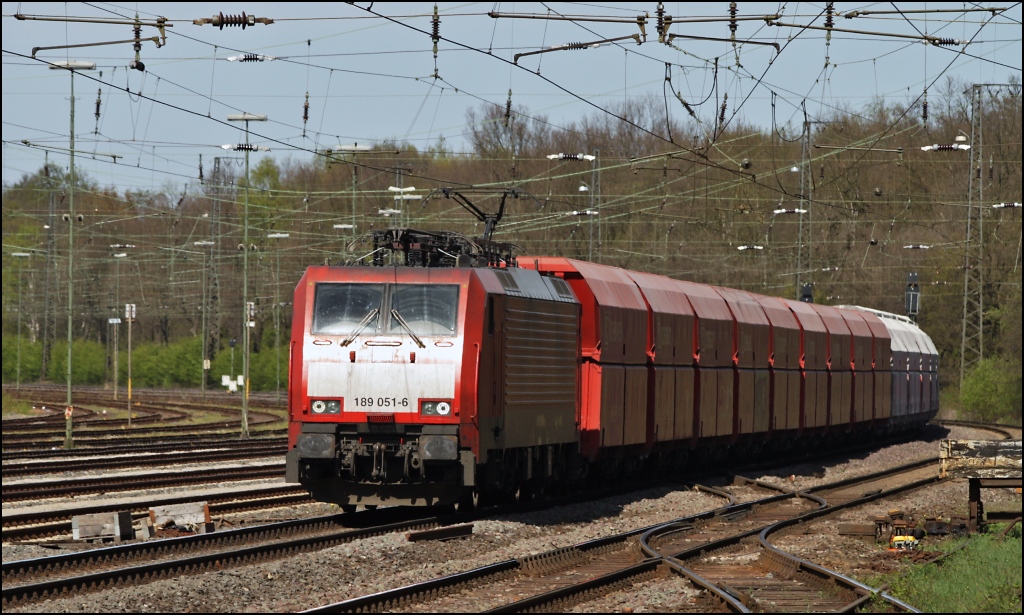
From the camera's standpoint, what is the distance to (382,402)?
1720cm

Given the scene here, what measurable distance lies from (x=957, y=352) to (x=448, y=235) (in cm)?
5040

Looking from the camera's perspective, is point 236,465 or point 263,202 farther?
point 263,202

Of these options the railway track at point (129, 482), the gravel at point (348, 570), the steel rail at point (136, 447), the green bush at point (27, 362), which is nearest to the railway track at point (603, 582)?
the gravel at point (348, 570)

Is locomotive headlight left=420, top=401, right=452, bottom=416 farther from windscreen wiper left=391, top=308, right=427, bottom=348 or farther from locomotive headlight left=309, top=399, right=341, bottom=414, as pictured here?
locomotive headlight left=309, top=399, right=341, bottom=414

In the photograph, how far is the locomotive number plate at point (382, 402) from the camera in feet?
56.3

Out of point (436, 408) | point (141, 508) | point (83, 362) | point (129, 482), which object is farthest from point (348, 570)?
point (83, 362)

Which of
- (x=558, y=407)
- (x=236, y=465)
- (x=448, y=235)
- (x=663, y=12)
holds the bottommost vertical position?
(x=236, y=465)

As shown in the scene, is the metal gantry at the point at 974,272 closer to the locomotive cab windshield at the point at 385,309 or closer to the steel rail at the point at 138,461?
the steel rail at the point at 138,461

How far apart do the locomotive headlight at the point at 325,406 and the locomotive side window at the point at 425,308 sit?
1.18m

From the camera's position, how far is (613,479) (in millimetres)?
24891

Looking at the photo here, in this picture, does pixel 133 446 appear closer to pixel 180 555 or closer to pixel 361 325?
pixel 361 325

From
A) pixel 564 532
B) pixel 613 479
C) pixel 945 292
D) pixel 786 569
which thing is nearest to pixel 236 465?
pixel 613 479

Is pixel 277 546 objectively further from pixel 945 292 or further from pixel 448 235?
pixel 945 292

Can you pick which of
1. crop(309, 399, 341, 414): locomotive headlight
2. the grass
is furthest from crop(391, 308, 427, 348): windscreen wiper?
the grass
